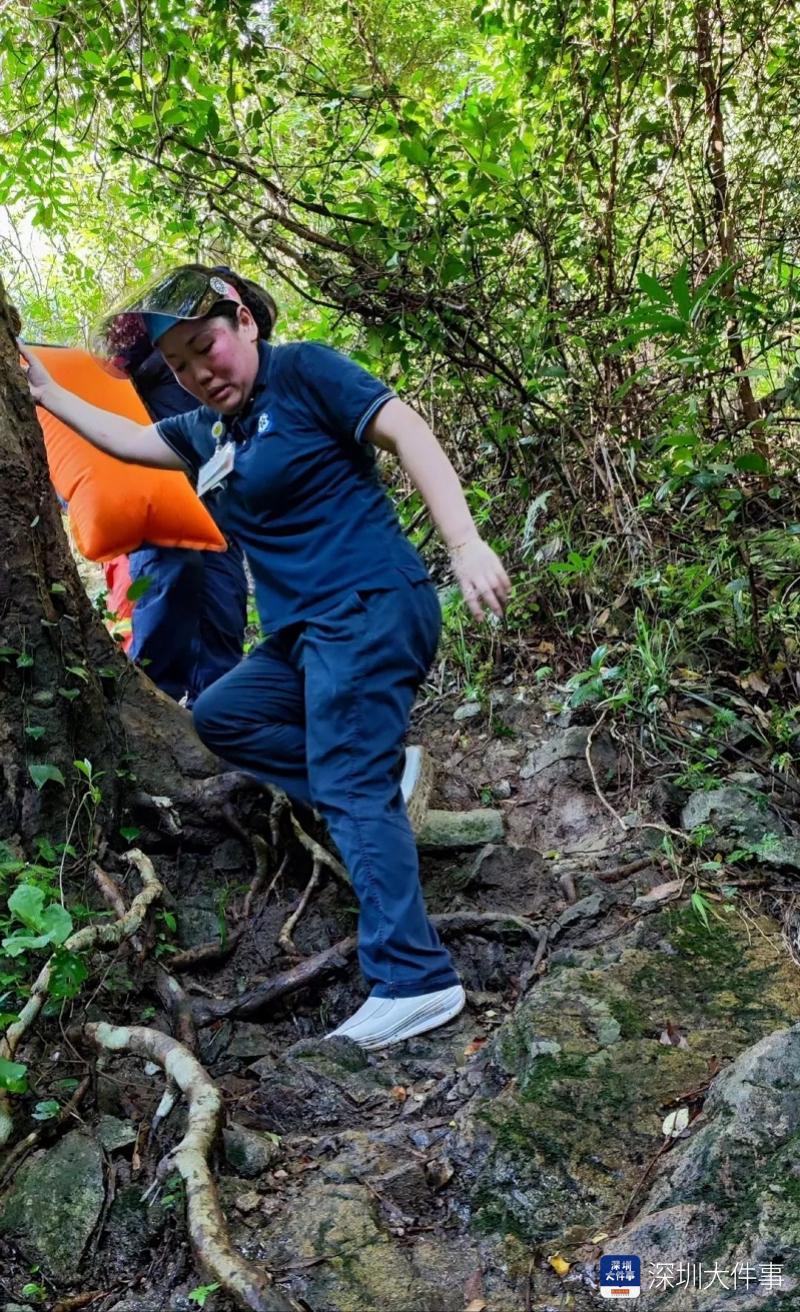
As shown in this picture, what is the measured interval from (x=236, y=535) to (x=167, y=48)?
2.38 m

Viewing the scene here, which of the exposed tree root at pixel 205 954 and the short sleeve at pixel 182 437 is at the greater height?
the short sleeve at pixel 182 437

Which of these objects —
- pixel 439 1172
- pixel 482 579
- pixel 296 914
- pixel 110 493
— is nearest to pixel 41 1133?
pixel 439 1172

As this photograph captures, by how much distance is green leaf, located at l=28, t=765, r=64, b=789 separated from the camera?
250cm

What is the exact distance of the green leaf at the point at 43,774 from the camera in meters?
2.50

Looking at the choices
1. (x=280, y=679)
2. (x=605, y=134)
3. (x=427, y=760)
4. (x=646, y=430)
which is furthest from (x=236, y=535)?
(x=605, y=134)

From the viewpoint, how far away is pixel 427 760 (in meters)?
3.75

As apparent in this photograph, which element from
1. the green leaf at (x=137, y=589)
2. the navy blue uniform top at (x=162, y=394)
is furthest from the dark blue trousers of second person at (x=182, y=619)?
the green leaf at (x=137, y=589)

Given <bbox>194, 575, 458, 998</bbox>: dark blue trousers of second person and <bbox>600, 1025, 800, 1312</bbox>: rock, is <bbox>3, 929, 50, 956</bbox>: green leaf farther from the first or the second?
<bbox>600, 1025, 800, 1312</bbox>: rock

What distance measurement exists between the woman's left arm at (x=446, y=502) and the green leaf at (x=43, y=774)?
3.78 ft

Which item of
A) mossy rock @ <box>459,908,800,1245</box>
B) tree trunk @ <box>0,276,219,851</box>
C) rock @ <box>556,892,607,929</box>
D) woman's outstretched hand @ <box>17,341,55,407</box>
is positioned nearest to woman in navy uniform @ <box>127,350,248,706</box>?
woman's outstretched hand @ <box>17,341,55,407</box>

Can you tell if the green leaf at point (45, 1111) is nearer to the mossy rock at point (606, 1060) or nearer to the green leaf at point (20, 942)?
the green leaf at point (20, 942)

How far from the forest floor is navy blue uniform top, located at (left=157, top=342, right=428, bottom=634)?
97 cm

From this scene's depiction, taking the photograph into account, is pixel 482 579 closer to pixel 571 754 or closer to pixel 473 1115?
pixel 473 1115

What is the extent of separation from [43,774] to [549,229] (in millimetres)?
3238
